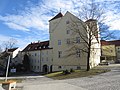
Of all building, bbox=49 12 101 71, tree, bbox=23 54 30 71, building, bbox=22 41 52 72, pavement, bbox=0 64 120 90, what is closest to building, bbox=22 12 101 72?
building, bbox=49 12 101 71

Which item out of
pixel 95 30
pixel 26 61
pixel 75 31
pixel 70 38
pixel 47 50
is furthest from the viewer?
pixel 26 61

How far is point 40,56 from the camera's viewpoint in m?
64.7

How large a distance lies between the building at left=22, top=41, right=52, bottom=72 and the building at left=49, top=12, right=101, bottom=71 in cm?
864

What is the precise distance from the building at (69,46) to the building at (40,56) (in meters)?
8.64

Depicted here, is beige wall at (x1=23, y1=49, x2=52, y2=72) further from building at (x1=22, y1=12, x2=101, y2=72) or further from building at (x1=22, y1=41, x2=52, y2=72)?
building at (x1=22, y1=12, x2=101, y2=72)

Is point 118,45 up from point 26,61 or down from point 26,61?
up

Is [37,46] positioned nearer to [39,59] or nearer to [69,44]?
[39,59]

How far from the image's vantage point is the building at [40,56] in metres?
59.8

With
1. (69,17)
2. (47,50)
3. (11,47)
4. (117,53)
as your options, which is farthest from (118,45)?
(11,47)

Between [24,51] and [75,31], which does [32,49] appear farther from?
[75,31]

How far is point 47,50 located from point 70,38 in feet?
52.3

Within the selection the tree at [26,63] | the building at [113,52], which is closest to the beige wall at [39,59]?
the tree at [26,63]

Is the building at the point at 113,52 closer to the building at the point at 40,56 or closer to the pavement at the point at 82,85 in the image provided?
the building at the point at 40,56

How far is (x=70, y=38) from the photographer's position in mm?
46656
